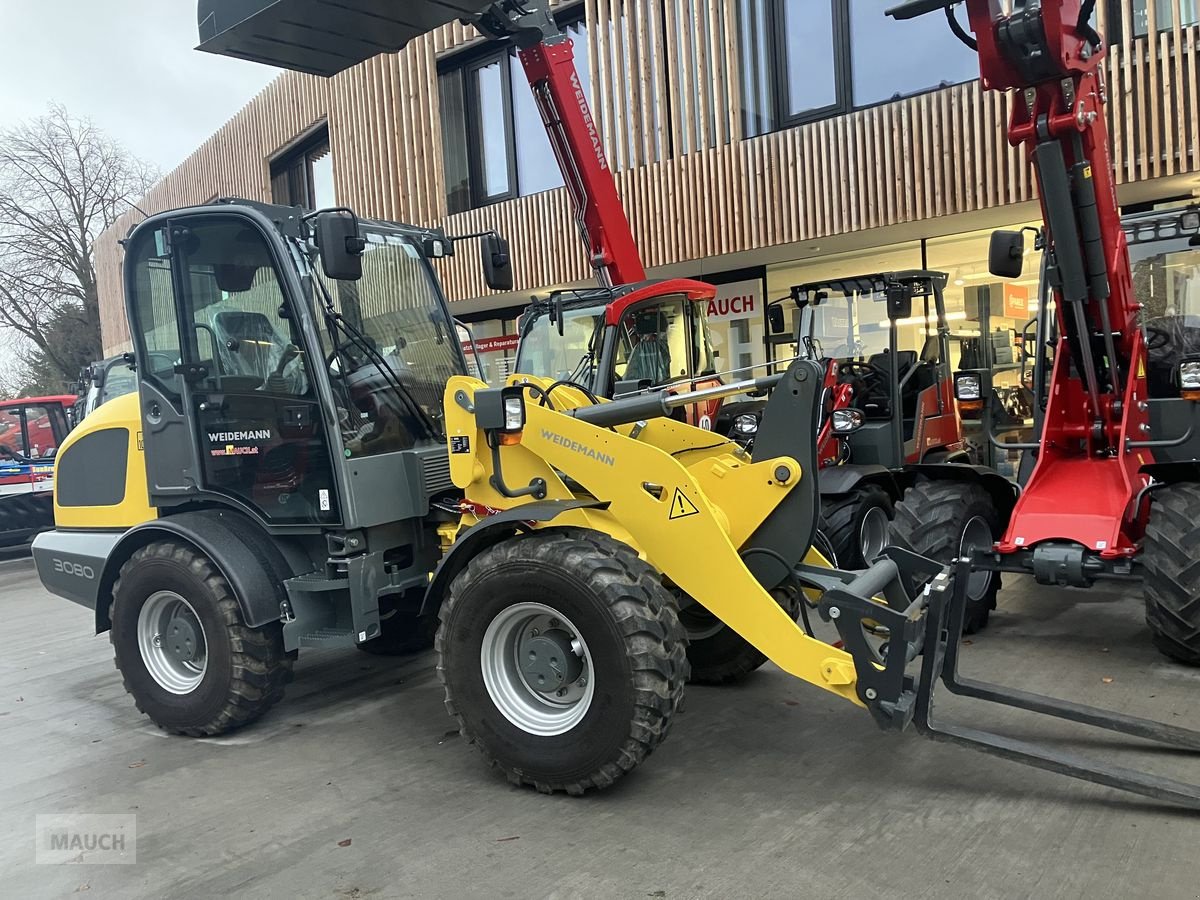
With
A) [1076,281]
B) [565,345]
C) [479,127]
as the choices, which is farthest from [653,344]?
[479,127]

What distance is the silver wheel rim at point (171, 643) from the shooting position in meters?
4.77

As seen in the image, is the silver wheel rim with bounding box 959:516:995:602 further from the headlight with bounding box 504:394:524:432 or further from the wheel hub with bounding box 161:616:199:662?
the wheel hub with bounding box 161:616:199:662

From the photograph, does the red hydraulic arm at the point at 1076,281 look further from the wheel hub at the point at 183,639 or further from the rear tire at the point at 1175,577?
the wheel hub at the point at 183,639

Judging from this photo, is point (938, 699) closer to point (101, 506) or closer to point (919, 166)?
point (101, 506)

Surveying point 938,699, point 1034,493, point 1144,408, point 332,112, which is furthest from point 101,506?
point 332,112

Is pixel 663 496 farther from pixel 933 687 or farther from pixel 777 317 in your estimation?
pixel 777 317

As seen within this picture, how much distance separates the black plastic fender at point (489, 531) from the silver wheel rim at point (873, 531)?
349 cm

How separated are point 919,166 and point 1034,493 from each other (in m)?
5.93

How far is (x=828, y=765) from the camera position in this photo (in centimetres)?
388

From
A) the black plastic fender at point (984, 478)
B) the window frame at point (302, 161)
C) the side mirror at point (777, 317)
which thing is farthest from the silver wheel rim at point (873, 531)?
the window frame at point (302, 161)

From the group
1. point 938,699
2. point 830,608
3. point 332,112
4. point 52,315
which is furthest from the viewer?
point 52,315

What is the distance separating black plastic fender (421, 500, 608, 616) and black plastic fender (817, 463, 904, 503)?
124 inches

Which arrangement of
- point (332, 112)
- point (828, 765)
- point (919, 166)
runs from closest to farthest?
point (828, 765) < point (919, 166) < point (332, 112)

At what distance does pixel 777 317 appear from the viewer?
338 inches
